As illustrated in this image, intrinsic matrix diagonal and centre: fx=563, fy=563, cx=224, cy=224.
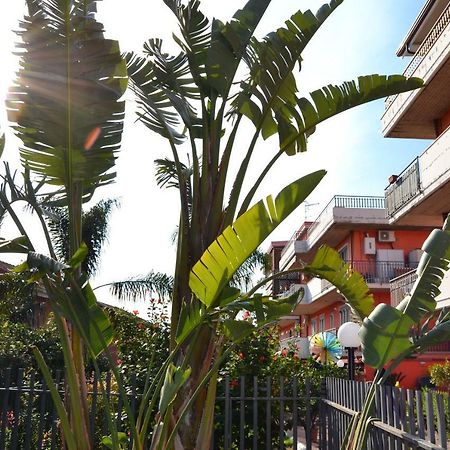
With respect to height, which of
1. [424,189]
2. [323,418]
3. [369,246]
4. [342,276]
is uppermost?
[369,246]

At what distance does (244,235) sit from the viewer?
145 inches

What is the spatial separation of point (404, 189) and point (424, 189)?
1890mm

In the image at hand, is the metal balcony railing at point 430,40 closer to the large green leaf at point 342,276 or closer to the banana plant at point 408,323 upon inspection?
the large green leaf at point 342,276

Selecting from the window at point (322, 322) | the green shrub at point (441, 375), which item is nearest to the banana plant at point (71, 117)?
the green shrub at point (441, 375)

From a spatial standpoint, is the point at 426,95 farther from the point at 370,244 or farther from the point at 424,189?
the point at 370,244

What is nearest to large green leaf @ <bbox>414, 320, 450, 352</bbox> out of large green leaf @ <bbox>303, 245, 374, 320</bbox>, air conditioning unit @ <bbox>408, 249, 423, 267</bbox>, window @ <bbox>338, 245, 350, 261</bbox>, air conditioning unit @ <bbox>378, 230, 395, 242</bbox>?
large green leaf @ <bbox>303, 245, 374, 320</bbox>

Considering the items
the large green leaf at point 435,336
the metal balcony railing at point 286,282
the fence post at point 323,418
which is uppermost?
the metal balcony railing at point 286,282

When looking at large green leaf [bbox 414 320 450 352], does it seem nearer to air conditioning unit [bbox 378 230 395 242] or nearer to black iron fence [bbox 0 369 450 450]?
black iron fence [bbox 0 369 450 450]

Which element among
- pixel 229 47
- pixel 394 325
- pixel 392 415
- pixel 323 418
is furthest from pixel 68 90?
pixel 323 418

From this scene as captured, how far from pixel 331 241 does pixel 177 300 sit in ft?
86.3

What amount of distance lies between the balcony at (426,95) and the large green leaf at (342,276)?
8416 mm

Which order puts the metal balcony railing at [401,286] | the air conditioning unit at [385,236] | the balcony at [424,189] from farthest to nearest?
the air conditioning unit at [385,236]
the metal balcony railing at [401,286]
the balcony at [424,189]

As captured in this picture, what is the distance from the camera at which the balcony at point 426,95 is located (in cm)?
1188

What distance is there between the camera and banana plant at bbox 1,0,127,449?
413 cm
